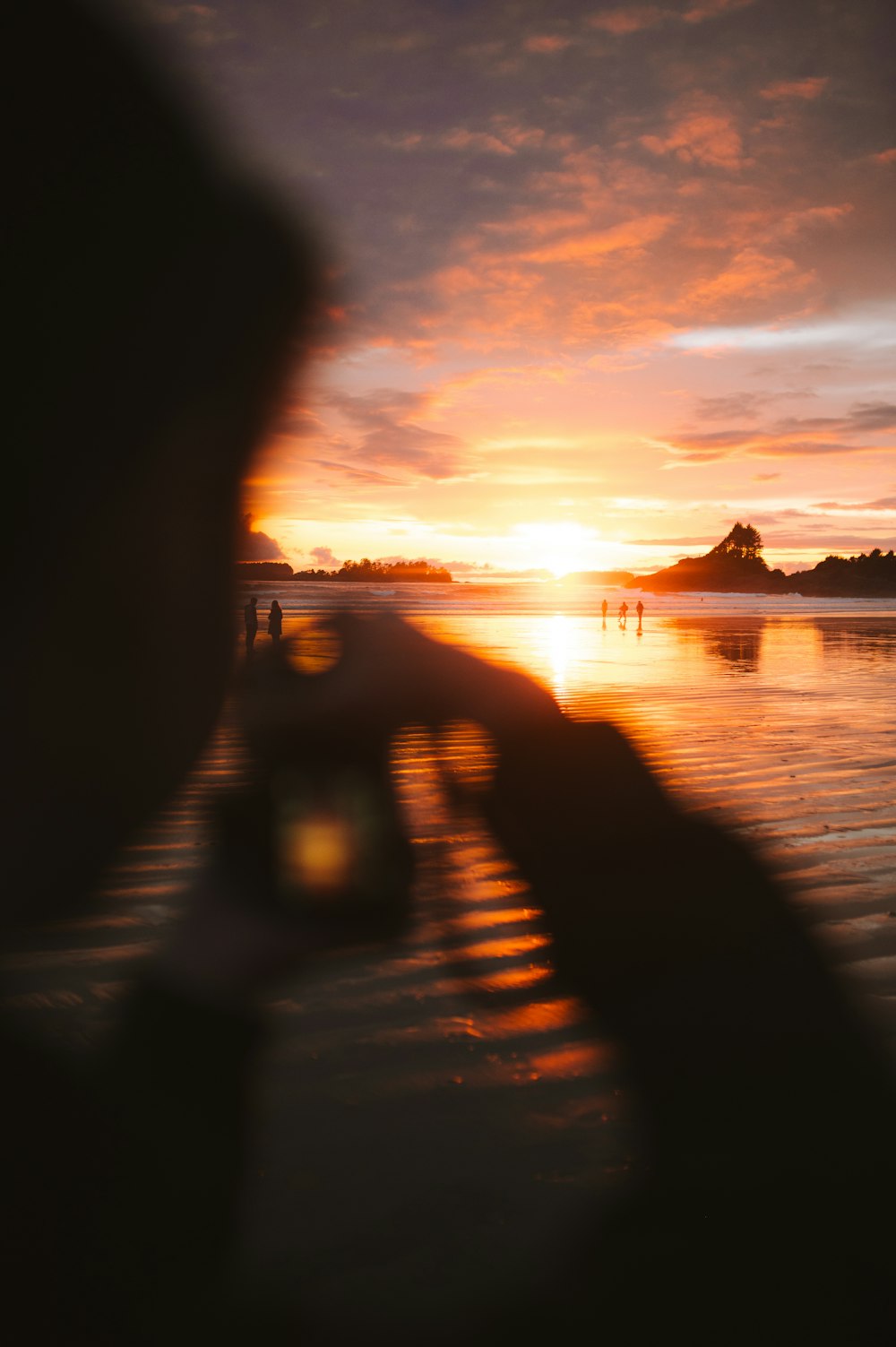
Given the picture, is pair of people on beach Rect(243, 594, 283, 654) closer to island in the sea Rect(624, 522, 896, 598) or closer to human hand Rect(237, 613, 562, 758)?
human hand Rect(237, 613, 562, 758)

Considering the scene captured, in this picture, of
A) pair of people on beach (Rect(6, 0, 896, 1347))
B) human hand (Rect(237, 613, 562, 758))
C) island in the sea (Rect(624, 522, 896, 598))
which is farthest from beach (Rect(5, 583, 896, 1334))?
island in the sea (Rect(624, 522, 896, 598))

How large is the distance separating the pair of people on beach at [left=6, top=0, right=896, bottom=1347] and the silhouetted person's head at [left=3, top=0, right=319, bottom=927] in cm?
3

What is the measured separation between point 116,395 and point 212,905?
5997 millimetres

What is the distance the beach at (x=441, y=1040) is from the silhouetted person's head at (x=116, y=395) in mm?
1901

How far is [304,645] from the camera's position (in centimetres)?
2720

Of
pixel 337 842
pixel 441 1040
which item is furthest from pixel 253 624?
pixel 441 1040

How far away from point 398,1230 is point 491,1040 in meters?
1.09

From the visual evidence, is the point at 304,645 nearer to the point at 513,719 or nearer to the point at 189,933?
the point at 513,719

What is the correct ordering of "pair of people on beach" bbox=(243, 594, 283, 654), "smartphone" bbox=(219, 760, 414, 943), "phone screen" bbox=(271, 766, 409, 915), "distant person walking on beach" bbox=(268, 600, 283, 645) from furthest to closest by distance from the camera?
"distant person walking on beach" bbox=(268, 600, 283, 645) → "pair of people on beach" bbox=(243, 594, 283, 654) → "phone screen" bbox=(271, 766, 409, 915) → "smartphone" bbox=(219, 760, 414, 943)

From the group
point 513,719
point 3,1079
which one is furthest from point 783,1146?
point 513,719

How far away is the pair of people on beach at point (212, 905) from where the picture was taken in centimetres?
231

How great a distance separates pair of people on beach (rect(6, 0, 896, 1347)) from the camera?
7.57 feet

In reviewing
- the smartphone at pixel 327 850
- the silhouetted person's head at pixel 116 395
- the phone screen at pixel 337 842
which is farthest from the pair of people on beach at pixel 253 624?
the smartphone at pixel 327 850

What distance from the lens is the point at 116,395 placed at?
27.8 ft
